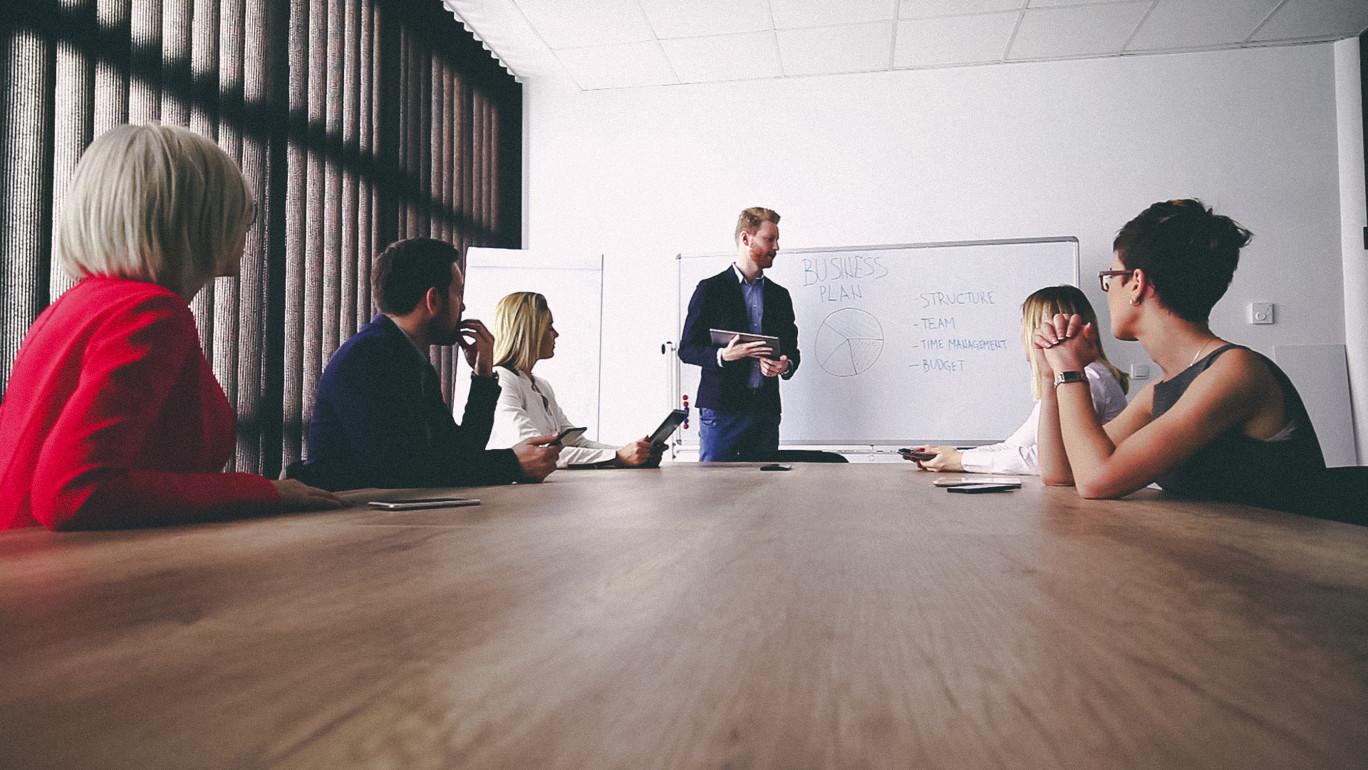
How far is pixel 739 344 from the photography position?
299cm

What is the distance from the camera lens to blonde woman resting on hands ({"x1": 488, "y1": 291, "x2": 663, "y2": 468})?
7.90 ft

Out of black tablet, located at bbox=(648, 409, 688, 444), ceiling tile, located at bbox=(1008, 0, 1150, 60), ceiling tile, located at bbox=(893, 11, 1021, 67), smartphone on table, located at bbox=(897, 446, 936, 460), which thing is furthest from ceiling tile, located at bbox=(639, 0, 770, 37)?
smartphone on table, located at bbox=(897, 446, 936, 460)

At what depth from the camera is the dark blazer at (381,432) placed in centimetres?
147

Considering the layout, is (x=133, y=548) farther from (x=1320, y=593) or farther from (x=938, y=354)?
(x=938, y=354)

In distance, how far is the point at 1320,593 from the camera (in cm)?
40

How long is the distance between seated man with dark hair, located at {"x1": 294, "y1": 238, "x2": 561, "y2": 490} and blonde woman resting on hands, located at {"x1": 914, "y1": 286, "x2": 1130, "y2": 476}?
3.32ft

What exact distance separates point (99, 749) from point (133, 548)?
0.48m

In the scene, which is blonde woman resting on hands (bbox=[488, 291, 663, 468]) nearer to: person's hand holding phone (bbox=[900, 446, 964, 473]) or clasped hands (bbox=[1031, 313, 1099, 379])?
person's hand holding phone (bbox=[900, 446, 964, 473])

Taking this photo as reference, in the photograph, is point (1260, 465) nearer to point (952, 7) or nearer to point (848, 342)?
point (848, 342)

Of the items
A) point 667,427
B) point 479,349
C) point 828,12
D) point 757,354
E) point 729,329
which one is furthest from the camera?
point 828,12

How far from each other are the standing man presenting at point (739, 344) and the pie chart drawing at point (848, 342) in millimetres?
620

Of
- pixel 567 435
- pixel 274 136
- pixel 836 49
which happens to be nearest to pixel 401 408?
pixel 567 435

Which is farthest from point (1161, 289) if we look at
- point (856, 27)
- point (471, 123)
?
point (471, 123)

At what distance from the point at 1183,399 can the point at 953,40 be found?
3.25 m
